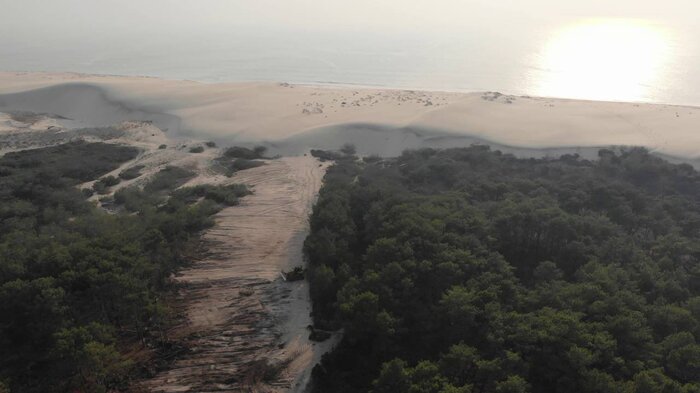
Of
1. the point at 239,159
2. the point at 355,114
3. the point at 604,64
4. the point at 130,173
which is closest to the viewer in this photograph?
the point at 130,173

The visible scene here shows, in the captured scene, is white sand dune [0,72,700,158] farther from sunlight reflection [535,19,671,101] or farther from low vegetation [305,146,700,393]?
low vegetation [305,146,700,393]

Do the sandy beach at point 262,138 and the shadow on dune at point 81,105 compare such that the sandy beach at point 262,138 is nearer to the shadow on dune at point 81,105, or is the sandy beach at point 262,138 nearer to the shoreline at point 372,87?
the shadow on dune at point 81,105

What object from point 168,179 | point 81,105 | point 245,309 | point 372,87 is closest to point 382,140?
point 168,179

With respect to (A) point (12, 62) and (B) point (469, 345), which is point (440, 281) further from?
(A) point (12, 62)

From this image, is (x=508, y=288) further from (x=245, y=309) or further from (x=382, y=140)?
(x=382, y=140)

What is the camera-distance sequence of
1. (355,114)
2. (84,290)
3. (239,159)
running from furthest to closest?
(355,114)
(239,159)
(84,290)

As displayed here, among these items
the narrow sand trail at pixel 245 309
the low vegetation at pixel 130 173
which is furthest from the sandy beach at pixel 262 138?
the low vegetation at pixel 130 173

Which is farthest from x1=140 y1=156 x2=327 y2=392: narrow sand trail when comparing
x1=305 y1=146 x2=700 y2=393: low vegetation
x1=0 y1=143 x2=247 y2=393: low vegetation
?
x1=305 y1=146 x2=700 y2=393: low vegetation
